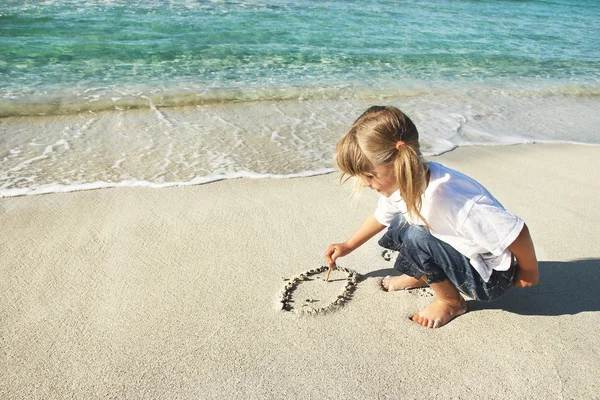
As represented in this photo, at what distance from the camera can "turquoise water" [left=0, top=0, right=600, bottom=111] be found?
6582mm

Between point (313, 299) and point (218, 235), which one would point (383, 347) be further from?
point (218, 235)

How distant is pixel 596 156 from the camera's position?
450 cm

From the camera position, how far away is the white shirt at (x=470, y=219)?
6.40ft

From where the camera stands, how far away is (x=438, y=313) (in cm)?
232

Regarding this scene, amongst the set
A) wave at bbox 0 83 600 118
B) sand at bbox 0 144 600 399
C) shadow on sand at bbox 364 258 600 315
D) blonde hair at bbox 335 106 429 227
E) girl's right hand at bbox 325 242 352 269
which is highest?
blonde hair at bbox 335 106 429 227

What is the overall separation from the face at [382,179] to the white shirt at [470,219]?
134mm

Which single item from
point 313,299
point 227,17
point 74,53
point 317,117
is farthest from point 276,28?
point 313,299

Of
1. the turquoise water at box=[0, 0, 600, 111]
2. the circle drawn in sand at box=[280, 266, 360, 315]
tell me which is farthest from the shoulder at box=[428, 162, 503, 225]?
the turquoise water at box=[0, 0, 600, 111]

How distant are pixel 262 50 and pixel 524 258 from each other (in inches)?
277

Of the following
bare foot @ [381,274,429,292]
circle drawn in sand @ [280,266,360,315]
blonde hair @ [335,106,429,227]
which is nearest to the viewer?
blonde hair @ [335,106,429,227]

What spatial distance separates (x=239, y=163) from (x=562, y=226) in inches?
90.2

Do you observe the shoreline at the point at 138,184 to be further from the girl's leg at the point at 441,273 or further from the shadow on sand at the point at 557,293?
the girl's leg at the point at 441,273

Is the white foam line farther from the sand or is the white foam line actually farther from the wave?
the wave

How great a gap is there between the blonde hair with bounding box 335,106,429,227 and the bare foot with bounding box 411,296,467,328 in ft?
1.78
